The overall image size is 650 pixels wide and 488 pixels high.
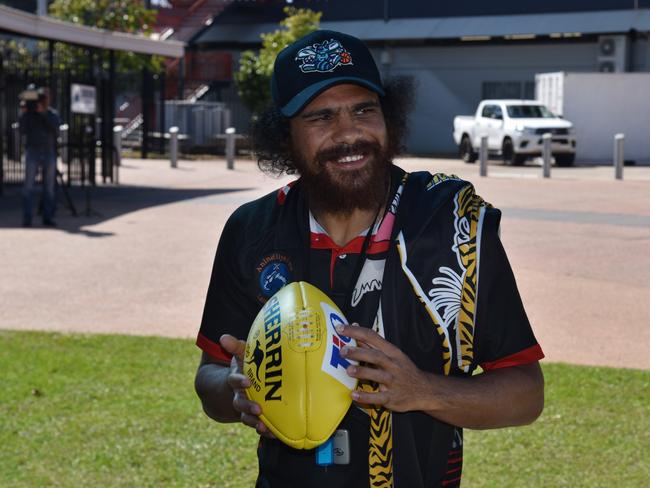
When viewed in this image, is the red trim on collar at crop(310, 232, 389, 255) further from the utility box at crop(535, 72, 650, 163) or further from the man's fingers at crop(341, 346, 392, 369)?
the utility box at crop(535, 72, 650, 163)

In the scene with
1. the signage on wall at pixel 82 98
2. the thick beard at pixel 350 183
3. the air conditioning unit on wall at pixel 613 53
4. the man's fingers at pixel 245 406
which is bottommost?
the man's fingers at pixel 245 406

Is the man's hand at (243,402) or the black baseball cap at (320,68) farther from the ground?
the black baseball cap at (320,68)

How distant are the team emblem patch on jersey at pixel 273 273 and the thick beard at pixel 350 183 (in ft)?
0.60

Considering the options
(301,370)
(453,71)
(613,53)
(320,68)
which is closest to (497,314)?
(301,370)

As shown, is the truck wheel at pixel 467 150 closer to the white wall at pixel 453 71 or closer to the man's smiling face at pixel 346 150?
the white wall at pixel 453 71

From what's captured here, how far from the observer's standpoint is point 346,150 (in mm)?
3043

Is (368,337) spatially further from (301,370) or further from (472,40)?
(472,40)

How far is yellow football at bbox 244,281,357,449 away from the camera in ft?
8.68

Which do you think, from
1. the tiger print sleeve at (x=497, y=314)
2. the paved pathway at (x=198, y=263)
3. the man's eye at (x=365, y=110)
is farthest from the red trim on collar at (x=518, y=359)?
the paved pathway at (x=198, y=263)

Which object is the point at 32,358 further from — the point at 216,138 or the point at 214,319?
the point at 216,138

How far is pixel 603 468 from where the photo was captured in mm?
6285

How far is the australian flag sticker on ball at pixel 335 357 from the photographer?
2645 mm

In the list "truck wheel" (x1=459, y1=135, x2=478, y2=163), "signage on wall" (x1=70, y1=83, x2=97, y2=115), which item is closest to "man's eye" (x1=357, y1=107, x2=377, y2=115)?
"signage on wall" (x1=70, y1=83, x2=97, y2=115)

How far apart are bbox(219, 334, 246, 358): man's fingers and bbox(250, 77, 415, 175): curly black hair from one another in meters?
0.64
